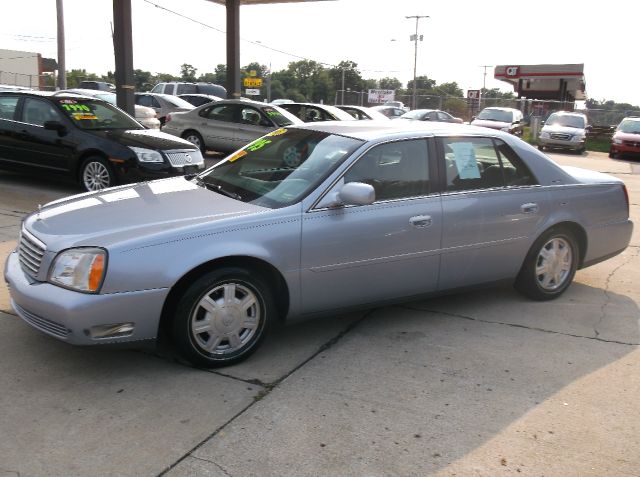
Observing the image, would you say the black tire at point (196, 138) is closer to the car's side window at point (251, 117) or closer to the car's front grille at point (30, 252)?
the car's side window at point (251, 117)

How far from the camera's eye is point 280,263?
3.89 metres

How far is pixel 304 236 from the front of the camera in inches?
156

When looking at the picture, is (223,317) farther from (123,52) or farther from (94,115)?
(123,52)

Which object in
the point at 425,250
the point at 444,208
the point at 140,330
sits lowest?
the point at 140,330

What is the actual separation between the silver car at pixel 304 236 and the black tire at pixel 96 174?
433 centimetres

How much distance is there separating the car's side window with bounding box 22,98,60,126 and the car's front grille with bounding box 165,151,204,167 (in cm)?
187

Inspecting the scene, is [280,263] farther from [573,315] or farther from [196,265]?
[573,315]

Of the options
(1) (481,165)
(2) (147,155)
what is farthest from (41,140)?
(1) (481,165)

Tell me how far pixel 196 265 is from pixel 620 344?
124 inches

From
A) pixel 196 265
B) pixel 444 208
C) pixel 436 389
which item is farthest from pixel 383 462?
pixel 444 208

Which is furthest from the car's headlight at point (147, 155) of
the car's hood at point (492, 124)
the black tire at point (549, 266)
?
the car's hood at point (492, 124)

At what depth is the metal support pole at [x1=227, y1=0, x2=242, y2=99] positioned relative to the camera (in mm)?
17000

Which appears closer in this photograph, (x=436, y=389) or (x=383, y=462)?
(x=383, y=462)

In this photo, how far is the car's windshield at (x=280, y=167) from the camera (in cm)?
418
